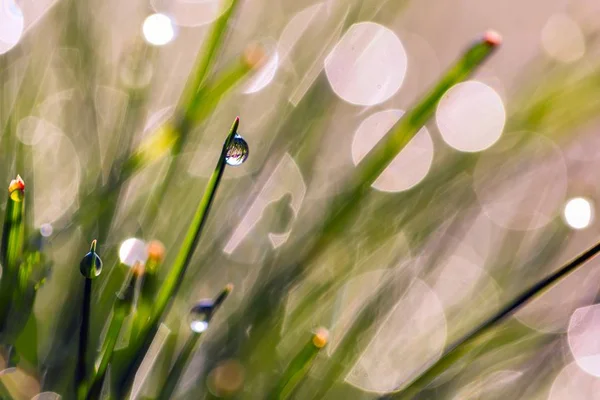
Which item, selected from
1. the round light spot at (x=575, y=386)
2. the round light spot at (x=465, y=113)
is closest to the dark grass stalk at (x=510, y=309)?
the round light spot at (x=575, y=386)

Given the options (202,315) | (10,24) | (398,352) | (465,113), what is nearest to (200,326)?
(202,315)

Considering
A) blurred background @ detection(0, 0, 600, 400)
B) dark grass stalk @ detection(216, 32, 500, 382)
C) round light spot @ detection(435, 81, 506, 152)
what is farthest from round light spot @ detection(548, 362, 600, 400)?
round light spot @ detection(435, 81, 506, 152)

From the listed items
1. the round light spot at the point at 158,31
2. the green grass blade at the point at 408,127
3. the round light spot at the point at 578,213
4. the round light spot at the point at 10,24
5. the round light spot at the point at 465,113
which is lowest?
the green grass blade at the point at 408,127

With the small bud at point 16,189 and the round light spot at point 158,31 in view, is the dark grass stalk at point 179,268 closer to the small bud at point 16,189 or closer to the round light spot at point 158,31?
the small bud at point 16,189

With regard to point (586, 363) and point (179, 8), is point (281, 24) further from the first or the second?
point (179, 8)

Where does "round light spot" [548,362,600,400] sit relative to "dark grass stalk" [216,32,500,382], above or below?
above

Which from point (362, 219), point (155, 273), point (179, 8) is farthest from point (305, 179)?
point (179, 8)

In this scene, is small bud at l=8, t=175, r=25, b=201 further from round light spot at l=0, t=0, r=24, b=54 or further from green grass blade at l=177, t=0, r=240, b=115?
round light spot at l=0, t=0, r=24, b=54

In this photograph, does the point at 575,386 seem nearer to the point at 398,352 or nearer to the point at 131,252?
the point at 398,352
